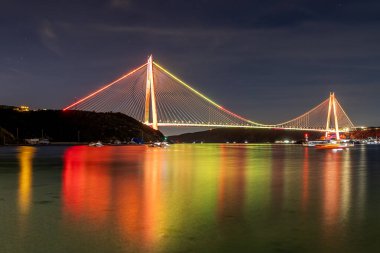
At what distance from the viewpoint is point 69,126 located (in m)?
144

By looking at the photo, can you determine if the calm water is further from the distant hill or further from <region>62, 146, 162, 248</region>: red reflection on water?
the distant hill

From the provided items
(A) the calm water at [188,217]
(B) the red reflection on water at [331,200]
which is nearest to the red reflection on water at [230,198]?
(A) the calm water at [188,217]

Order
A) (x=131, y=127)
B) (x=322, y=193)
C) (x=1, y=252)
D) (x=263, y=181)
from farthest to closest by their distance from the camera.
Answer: (x=131, y=127) → (x=263, y=181) → (x=322, y=193) → (x=1, y=252)

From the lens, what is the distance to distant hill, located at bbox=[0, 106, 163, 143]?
445 ft

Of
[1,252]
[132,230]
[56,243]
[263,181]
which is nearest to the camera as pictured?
[1,252]

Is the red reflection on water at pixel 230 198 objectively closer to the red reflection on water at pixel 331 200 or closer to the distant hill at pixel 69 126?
the red reflection on water at pixel 331 200

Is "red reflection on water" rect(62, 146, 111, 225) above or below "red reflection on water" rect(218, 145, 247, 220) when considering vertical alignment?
above

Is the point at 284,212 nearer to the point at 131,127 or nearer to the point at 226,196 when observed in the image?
the point at 226,196

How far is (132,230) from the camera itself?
31.8ft

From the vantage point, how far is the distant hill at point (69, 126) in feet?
445

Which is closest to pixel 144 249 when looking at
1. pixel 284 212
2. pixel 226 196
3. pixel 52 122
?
pixel 284 212

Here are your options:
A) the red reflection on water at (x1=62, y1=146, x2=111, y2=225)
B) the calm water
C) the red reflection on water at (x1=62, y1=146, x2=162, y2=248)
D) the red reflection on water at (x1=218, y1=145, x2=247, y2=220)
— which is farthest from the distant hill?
the calm water

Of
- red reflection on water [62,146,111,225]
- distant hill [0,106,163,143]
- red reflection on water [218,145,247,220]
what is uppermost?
distant hill [0,106,163,143]

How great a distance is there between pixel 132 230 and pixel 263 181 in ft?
39.9
